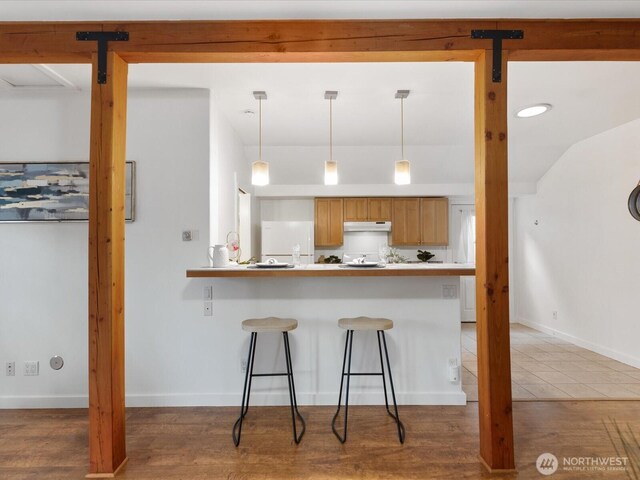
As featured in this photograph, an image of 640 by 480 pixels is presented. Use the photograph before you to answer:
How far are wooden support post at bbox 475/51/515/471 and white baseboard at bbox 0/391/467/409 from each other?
84 centimetres

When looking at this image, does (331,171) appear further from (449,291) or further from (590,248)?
(590,248)

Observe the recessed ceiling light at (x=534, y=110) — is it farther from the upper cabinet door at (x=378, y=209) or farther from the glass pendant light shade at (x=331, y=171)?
the upper cabinet door at (x=378, y=209)

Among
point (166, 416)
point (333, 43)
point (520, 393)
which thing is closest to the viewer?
point (333, 43)

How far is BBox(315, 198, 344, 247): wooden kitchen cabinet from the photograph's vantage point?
19.9 feet

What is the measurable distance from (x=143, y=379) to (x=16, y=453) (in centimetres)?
85

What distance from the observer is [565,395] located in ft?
10.4

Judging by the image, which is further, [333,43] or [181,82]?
[181,82]

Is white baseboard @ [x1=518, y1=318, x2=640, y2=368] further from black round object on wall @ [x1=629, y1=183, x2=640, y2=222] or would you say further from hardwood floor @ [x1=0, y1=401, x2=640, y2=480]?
black round object on wall @ [x1=629, y1=183, x2=640, y2=222]

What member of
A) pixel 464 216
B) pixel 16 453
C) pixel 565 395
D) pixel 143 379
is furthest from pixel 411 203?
pixel 16 453

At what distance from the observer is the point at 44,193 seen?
303 cm

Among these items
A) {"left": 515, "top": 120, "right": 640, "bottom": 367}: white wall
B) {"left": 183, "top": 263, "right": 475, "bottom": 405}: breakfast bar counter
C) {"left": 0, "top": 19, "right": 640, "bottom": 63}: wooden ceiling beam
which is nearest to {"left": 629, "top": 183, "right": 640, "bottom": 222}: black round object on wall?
{"left": 515, "top": 120, "right": 640, "bottom": 367}: white wall

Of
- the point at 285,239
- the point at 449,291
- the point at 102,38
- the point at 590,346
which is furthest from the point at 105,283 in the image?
the point at 590,346

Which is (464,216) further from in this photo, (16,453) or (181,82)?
(16,453)

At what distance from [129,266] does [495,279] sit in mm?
2667
